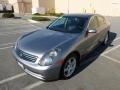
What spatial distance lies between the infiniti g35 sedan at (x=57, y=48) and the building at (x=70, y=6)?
2413 cm

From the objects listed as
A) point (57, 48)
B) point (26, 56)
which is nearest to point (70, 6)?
point (57, 48)

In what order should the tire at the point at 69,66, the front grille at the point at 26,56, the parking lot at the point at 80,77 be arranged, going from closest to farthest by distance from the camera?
the front grille at the point at 26,56, the parking lot at the point at 80,77, the tire at the point at 69,66

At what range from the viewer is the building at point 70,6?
28562 millimetres

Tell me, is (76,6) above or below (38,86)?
above

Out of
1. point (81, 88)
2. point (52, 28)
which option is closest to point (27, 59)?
point (81, 88)

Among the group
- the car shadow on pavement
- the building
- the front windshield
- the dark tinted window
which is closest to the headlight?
the car shadow on pavement

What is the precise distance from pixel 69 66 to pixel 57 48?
72 centimetres

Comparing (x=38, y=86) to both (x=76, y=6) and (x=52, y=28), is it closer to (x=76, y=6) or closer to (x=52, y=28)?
(x=52, y=28)

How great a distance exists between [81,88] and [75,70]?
3.10ft

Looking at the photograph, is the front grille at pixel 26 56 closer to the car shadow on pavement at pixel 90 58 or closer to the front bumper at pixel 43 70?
the front bumper at pixel 43 70

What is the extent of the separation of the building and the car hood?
979 inches

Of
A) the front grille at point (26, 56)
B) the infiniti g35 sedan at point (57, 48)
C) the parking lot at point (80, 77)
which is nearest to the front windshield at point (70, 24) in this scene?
the infiniti g35 sedan at point (57, 48)

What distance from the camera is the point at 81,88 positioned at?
164 inches

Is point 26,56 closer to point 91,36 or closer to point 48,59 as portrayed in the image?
point 48,59
